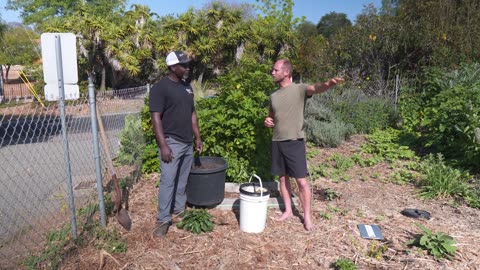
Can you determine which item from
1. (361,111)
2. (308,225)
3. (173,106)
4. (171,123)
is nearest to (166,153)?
(171,123)

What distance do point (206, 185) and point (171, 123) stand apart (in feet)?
2.99

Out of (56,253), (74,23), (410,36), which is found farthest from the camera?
(74,23)

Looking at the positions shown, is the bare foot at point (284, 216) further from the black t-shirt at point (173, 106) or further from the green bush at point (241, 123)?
the black t-shirt at point (173, 106)

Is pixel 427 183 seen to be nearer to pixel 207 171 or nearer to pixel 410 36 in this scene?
pixel 207 171

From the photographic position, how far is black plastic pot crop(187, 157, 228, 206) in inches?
154

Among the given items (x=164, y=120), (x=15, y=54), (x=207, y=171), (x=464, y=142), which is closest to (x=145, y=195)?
(x=207, y=171)

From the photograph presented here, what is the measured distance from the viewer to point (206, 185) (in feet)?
12.9

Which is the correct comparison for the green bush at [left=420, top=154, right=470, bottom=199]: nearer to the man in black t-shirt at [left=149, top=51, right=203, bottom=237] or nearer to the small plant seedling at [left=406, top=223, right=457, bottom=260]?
the small plant seedling at [left=406, top=223, right=457, bottom=260]

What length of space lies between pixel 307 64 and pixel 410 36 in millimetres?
6297

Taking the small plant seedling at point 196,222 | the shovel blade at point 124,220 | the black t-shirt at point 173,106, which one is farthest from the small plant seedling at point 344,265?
the shovel blade at point 124,220

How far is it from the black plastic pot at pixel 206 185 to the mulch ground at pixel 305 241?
0.68 ft

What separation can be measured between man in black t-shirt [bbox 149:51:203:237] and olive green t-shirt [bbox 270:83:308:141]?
906mm

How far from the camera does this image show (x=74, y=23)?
15.9 metres

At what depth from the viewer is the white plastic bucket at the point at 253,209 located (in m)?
3.50
